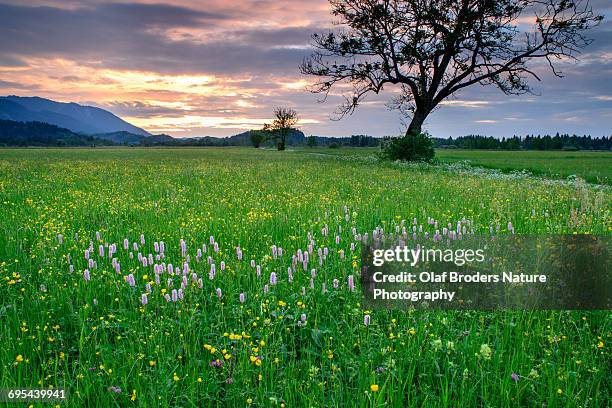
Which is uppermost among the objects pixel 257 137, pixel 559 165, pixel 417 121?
pixel 257 137

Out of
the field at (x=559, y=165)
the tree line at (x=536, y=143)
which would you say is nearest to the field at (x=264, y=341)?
the field at (x=559, y=165)

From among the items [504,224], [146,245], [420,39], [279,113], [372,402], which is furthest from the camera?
[279,113]

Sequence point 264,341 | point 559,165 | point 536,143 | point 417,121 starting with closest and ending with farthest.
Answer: point 264,341
point 559,165
point 417,121
point 536,143

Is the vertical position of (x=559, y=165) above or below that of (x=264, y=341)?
→ above

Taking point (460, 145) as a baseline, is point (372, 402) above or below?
below

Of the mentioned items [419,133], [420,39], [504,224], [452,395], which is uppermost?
[420,39]

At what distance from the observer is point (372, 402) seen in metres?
2.52

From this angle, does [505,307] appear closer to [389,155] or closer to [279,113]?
[389,155]

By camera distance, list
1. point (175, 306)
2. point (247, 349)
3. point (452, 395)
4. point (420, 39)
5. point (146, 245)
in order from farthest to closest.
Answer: point (420, 39), point (146, 245), point (175, 306), point (247, 349), point (452, 395)

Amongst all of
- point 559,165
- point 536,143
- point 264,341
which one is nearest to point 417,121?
point 559,165

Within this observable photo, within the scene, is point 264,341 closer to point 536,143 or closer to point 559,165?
point 559,165

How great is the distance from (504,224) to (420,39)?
2779 cm

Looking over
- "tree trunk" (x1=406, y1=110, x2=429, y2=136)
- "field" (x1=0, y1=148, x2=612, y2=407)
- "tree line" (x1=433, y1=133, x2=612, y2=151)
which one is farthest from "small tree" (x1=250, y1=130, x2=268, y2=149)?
"field" (x1=0, y1=148, x2=612, y2=407)

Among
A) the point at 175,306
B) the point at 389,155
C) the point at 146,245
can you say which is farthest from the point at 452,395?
the point at 389,155
